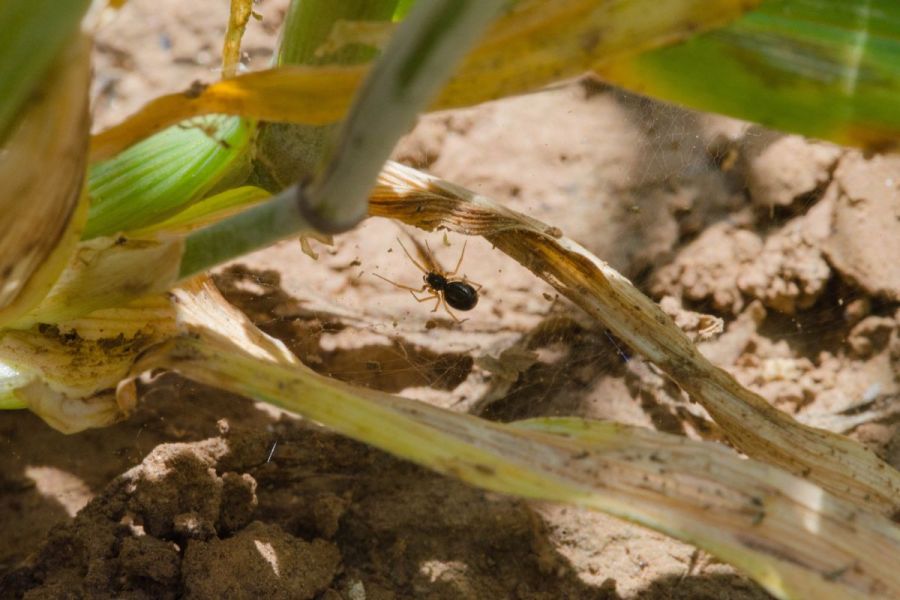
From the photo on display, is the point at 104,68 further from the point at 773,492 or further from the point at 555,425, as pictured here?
the point at 773,492

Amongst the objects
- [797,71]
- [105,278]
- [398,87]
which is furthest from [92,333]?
[797,71]

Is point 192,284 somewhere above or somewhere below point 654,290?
above

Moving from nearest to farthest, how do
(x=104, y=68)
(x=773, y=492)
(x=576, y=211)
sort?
(x=773, y=492) → (x=576, y=211) → (x=104, y=68)

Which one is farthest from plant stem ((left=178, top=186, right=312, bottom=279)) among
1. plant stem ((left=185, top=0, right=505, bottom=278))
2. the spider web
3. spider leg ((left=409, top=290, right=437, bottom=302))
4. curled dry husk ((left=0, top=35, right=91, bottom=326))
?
spider leg ((left=409, top=290, right=437, bottom=302))

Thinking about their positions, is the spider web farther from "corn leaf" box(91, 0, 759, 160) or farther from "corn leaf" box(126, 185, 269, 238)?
"corn leaf" box(91, 0, 759, 160)

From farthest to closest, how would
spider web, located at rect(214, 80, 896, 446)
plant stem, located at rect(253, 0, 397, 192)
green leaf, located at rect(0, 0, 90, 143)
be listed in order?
spider web, located at rect(214, 80, 896, 446) < plant stem, located at rect(253, 0, 397, 192) < green leaf, located at rect(0, 0, 90, 143)

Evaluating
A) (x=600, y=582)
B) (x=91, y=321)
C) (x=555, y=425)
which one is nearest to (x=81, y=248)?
(x=91, y=321)

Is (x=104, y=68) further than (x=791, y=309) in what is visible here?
Yes
